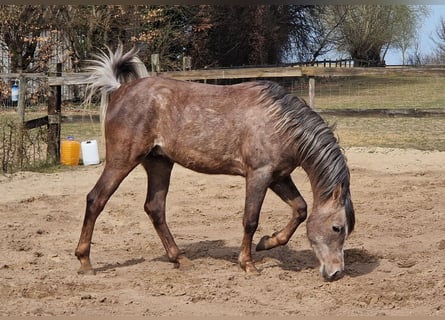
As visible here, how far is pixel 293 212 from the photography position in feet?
19.3

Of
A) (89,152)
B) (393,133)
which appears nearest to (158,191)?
(89,152)

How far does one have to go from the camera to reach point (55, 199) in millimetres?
8820

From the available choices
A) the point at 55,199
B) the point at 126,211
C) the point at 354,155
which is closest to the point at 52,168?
the point at 55,199

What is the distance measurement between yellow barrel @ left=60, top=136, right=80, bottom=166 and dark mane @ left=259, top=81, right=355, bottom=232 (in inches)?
257

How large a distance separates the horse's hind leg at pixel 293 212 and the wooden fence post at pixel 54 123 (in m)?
6.52

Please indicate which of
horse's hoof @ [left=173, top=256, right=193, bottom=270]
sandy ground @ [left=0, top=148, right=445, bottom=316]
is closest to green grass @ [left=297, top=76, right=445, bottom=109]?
sandy ground @ [left=0, top=148, right=445, bottom=316]

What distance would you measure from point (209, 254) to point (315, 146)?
1.62 metres

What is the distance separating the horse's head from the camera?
210 inches

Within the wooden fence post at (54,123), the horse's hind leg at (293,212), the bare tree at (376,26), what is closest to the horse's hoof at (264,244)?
the horse's hind leg at (293,212)

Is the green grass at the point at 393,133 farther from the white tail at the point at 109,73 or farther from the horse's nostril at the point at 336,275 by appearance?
the horse's nostril at the point at 336,275

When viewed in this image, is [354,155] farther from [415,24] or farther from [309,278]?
[415,24]

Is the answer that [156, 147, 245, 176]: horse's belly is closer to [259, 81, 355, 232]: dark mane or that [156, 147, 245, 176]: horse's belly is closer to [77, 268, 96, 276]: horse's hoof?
[259, 81, 355, 232]: dark mane

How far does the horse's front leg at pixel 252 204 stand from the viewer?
5.61 m

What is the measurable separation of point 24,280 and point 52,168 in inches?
237
